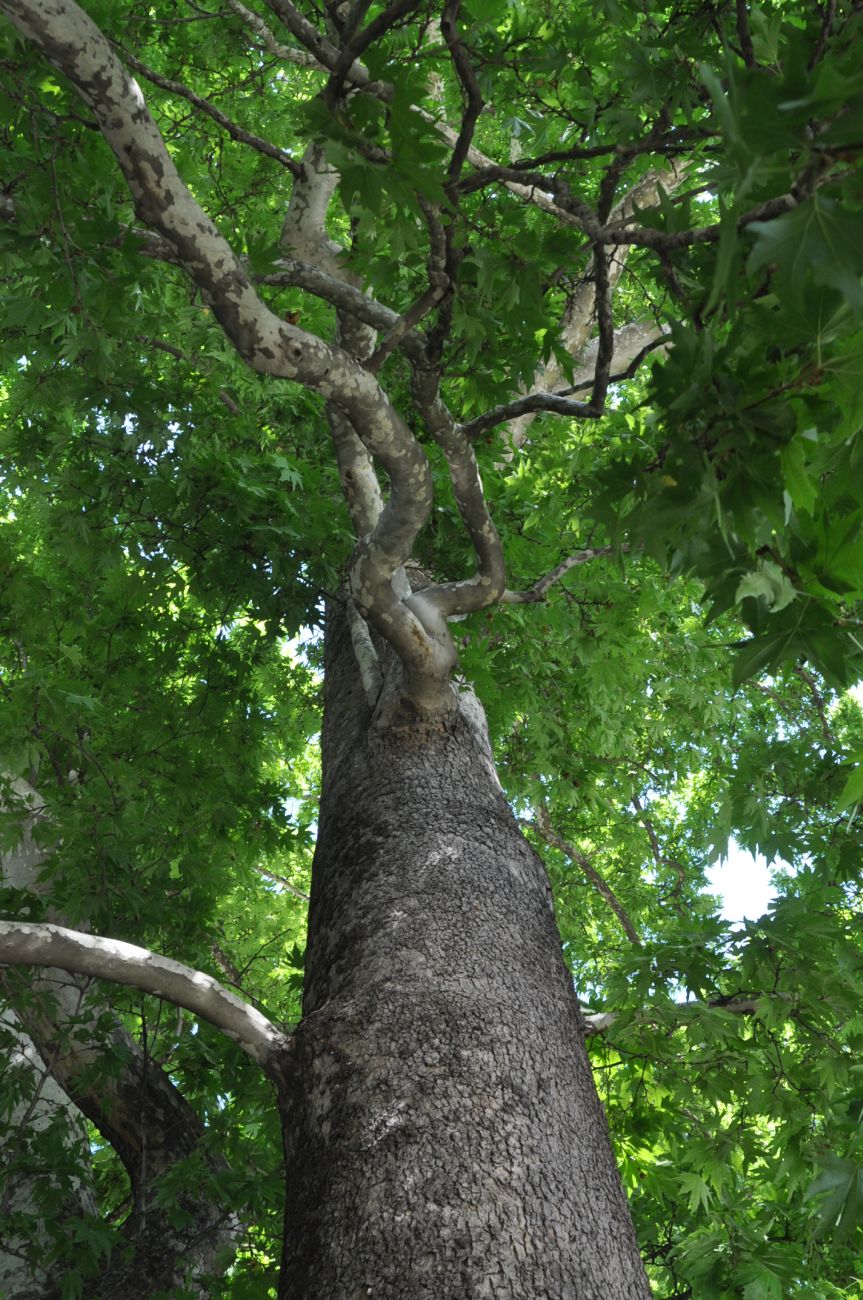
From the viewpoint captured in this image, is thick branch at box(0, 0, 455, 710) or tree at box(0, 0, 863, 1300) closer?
tree at box(0, 0, 863, 1300)

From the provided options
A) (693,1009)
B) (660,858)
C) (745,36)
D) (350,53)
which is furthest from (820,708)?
(660,858)

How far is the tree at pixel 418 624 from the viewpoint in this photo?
1531 mm

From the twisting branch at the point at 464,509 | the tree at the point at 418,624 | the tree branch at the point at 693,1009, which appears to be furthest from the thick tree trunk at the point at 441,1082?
the twisting branch at the point at 464,509

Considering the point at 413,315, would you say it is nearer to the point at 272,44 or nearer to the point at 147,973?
the point at 147,973

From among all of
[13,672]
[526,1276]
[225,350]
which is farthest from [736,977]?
[13,672]

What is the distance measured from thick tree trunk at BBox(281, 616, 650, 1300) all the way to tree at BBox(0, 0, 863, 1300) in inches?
0.4

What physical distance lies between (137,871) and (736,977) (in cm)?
239

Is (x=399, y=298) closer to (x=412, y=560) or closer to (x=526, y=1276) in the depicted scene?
(x=412, y=560)

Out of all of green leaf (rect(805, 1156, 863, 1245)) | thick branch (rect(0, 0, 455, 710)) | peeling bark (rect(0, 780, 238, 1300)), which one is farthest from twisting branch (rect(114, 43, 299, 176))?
green leaf (rect(805, 1156, 863, 1245))

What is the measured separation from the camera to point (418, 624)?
306cm

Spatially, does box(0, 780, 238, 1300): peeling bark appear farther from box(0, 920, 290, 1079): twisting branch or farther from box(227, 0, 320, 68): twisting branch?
box(227, 0, 320, 68): twisting branch

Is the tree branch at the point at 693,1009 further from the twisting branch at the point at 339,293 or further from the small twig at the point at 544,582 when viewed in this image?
the twisting branch at the point at 339,293

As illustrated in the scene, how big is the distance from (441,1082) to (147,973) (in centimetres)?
81

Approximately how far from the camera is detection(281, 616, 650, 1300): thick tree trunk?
171 cm
